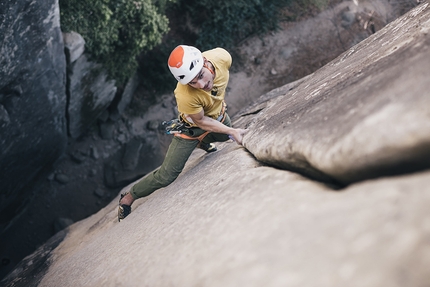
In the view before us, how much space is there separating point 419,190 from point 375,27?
1063 centimetres

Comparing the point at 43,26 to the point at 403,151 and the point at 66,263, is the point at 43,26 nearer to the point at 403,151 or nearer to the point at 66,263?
the point at 66,263

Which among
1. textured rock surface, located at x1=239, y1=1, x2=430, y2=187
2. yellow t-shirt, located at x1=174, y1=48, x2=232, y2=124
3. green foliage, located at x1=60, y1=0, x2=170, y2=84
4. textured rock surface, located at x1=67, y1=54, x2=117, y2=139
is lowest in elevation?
textured rock surface, located at x1=239, y1=1, x2=430, y2=187

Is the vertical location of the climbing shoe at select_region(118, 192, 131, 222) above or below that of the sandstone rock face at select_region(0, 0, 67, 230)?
below

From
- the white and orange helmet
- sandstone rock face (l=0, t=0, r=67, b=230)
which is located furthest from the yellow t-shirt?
sandstone rock face (l=0, t=0, r=67, b=230)

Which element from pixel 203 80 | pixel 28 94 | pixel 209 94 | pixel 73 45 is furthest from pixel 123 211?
pixel 73 45

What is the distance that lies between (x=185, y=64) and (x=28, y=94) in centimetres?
342

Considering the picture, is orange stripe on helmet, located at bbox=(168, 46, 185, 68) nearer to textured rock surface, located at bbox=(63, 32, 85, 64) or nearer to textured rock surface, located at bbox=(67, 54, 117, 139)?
textured rock surface, located at bbox=(63, 32, 85, 64)

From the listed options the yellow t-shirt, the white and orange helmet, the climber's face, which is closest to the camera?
the white and orange helmet

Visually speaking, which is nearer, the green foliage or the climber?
the climber

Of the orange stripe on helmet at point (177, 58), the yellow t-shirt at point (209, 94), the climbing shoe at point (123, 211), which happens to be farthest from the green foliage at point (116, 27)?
the orange stripe on helmet at point (177, 58)

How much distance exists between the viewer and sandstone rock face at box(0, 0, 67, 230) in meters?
5.27

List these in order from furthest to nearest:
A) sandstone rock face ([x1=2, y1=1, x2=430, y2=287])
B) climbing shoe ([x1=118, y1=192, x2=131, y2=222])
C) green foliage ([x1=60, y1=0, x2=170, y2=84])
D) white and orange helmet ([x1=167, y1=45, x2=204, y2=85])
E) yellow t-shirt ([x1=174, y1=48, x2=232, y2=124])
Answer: green foliage ([x1=60, y1=0, x2=170, y2=84])
climbing shoe ([x1=118, y1=192, x2=131, y2=222])
yellow t-shirt ([x1=174, y1=48, x2=232, y2=124])
white and orange helmet ([x1=167, y1=45, x2=204, y2=85])
sandstone rock face ([x1=2, y1=1, x2=430, y2=287])

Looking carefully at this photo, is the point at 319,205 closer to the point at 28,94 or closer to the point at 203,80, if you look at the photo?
the point at 203,80

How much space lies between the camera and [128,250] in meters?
3.52
